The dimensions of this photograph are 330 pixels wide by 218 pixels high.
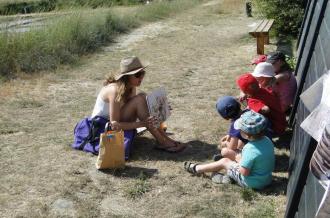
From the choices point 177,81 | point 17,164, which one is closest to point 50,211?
point 17,164

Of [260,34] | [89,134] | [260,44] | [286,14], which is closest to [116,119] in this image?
[89,134]

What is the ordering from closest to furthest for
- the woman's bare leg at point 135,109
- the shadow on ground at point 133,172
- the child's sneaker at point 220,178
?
the child's sneaker at point 220,178
the shadow on ground at point 133,172
the woman's bare leg at point 135,109

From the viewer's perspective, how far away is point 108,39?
36.4ft

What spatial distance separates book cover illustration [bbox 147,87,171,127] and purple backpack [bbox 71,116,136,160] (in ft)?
0.92

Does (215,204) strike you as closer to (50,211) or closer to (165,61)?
(50,211)

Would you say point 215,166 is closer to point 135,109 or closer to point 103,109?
point 135,109

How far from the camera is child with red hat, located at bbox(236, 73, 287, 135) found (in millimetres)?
4258

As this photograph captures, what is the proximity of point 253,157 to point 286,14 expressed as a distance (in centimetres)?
733

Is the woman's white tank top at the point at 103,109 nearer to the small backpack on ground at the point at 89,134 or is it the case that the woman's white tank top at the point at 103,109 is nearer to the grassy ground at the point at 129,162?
the small backpack on ground at the point at 89,134

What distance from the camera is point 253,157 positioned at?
143 inches

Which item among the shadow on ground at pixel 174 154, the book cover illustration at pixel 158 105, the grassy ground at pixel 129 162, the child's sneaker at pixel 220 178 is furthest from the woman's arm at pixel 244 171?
the book cover illustration at pixel 158 105

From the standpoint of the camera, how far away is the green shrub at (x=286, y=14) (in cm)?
1019

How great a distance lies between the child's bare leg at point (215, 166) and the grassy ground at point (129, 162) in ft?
0.32

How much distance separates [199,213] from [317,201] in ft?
5.03
